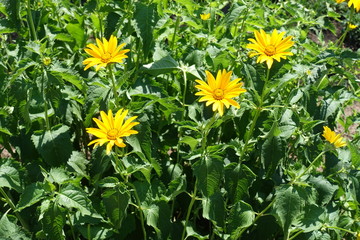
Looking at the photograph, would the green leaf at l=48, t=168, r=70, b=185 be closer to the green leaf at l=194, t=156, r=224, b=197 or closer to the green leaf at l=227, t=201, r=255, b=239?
the green leaf at l=194, t=156, r=224, b=197

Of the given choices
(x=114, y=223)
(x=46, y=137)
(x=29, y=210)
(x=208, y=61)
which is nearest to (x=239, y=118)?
(x=208, y=61)

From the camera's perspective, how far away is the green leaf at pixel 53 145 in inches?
77.6

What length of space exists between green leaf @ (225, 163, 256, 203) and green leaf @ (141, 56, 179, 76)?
515mm

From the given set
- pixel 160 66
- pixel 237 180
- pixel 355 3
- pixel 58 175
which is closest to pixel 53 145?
pixel 58 175

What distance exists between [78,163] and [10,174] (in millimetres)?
346

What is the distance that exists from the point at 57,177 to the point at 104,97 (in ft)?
1.26

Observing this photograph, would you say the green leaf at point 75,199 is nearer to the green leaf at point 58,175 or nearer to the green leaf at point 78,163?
the green leaf at point 58,175

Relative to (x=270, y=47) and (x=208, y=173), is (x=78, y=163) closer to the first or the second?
(x=208, y=173)

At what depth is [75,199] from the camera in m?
1.77

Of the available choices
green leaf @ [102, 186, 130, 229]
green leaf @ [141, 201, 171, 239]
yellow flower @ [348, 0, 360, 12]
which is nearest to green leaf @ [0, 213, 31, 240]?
green leaf @ [102, 186, 130, 229]

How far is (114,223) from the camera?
1.90 m

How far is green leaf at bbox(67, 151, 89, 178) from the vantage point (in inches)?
83.2

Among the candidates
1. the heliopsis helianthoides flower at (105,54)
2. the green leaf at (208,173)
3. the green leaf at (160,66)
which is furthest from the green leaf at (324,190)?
the heliopsis helianthoides flower at (105,54)

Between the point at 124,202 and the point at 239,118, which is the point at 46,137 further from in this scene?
the point at 239,118
